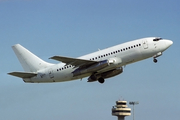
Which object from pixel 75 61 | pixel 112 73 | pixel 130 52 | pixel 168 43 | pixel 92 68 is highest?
pixel 168 43

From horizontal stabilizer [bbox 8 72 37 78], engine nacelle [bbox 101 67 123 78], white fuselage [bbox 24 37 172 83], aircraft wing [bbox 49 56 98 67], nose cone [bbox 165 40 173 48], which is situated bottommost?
horizontal stabilizer [bbox 8 72 37 78]

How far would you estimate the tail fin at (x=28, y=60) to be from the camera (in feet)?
284

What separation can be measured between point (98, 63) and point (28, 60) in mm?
18031

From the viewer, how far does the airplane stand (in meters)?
76.2

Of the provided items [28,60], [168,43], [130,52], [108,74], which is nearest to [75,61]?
[108,74]

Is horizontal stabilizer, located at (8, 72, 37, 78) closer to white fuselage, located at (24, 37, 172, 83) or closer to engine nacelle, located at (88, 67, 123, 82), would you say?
white fuselage, located at (24, 37, 172, 83)

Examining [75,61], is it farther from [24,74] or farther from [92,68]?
[24,74]

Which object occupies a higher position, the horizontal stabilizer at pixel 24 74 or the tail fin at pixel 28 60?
the tail fin at pixel 28 60

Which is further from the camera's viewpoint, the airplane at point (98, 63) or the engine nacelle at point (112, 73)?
the engine nacelle at point (112, 73)

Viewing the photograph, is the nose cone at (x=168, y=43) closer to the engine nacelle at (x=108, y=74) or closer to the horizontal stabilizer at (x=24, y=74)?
the engine nacelle at (x=108, y=74)

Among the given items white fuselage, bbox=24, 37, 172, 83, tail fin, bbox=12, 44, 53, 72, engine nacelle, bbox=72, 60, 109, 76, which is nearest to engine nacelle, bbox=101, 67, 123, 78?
white fuselage, bbox=24, 37, 172, 83

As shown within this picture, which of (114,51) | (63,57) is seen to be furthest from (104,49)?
(63,57)

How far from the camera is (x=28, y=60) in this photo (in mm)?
88562

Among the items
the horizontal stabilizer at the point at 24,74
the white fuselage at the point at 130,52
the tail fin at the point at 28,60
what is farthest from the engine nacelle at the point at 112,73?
the horizontal stabilizer at the point at 24,74
